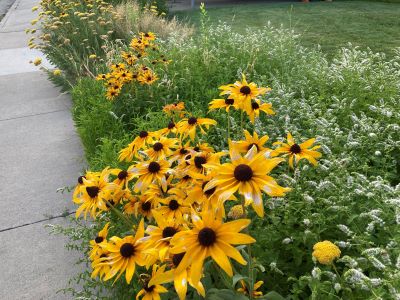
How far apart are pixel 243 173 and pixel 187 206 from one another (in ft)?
1.54

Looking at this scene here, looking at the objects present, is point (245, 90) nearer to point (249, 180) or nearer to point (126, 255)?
point (249, 180)

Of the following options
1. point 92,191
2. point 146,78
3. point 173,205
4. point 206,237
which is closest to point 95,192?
point 92,191

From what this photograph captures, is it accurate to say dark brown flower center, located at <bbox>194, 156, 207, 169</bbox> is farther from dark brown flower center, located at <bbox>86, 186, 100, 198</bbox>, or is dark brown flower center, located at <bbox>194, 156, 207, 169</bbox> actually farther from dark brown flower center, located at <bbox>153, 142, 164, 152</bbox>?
dark brown flower center, located at <bbox>86, 186, 100, 198</bbox>

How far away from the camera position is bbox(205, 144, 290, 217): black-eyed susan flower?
51.5 inches

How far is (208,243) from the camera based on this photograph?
1.25 m

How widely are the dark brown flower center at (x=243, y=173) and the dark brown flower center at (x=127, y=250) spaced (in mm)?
499

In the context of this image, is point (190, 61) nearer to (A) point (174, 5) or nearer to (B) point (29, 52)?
(B) point (29, 52)

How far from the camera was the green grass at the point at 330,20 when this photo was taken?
8.10m

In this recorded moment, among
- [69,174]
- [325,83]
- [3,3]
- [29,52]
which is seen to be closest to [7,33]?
[29,52]

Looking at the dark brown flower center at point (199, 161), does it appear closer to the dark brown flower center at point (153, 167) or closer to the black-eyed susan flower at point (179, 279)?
the dark brown flower center at point (153, 167)

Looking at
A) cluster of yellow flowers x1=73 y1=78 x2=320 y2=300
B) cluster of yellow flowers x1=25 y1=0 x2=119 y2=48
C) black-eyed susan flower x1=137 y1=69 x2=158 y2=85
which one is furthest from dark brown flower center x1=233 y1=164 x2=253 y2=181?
cluster of yellow flowers x1=25 y1=0 x2=119 y2=48

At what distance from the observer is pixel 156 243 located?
4.86 ft

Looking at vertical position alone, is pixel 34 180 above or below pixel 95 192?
below

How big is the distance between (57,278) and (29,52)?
7423 millimetres
